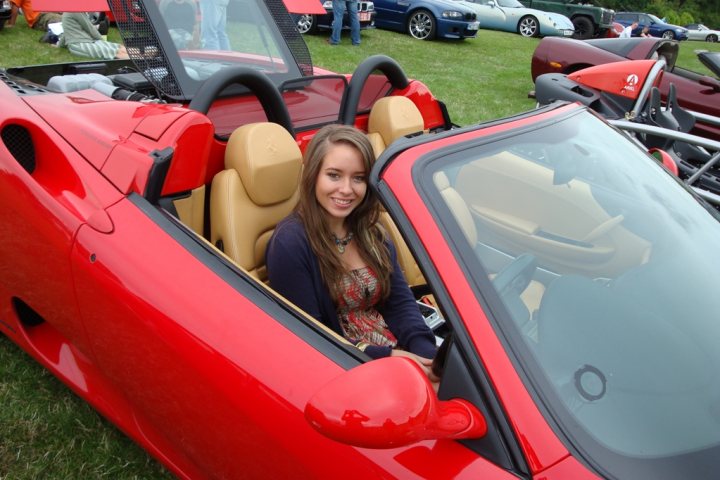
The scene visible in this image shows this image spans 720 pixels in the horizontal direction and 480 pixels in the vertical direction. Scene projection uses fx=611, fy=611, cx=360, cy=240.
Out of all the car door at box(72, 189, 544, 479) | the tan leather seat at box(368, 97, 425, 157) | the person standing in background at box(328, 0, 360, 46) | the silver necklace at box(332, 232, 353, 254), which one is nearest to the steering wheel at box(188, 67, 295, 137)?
the tan leather seat at box(368, 97, 425, 157)

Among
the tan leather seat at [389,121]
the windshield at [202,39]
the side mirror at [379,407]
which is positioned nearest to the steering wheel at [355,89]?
the tan leather seat at [389,121]

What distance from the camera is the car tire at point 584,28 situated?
16834mm

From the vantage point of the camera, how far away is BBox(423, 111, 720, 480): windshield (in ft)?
3.44

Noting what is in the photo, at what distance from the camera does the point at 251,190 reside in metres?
1.91

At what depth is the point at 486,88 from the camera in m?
→ 8.51

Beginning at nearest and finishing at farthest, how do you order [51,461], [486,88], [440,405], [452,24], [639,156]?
[440,405]
[639,156]
[51,461]
[486,88]
[452,24]

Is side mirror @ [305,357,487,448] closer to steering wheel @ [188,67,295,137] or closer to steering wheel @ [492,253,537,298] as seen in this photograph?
steering wheel @ [492,253,537,298]

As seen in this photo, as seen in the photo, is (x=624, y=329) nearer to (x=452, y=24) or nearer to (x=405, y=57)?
(x=405, y=57)

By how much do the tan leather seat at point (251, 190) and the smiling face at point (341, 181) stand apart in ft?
1.01

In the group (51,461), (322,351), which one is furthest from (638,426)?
(51,461)

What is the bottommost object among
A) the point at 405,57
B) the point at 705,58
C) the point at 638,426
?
the point at 405,57

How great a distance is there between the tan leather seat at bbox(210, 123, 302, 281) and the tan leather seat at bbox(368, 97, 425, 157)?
61 centimetres

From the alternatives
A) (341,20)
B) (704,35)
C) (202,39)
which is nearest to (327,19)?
(341,20)

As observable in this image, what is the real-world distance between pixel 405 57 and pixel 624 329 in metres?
9.33
